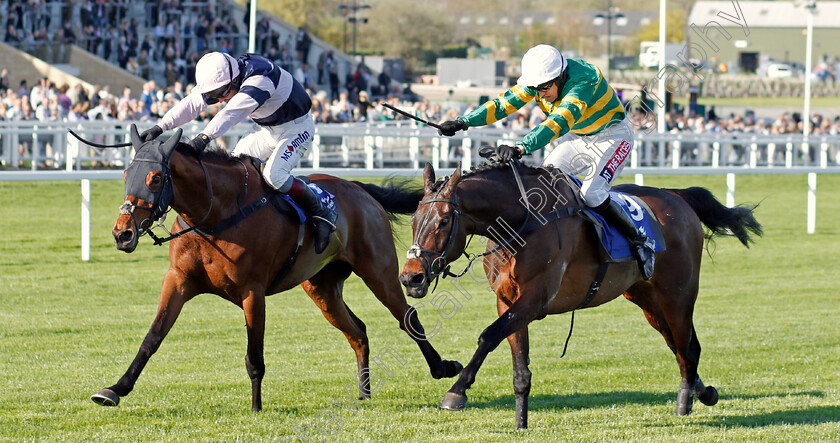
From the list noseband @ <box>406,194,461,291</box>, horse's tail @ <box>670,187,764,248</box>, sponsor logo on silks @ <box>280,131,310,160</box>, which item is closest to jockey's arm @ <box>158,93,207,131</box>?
sponsor logo on silks @ <box>280,131,310,160</box>

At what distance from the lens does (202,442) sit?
17.2 ft

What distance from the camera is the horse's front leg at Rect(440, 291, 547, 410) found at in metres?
5.31

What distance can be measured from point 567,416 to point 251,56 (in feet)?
8.94

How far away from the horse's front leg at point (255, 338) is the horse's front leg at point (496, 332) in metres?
1.06

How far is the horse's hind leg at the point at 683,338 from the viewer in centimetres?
623

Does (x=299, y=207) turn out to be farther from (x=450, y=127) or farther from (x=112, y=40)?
(x=112, y=40)

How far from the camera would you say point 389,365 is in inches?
290

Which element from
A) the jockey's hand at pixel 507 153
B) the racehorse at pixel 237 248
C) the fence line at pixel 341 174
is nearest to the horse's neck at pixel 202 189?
the racehorse at pixel 237 248

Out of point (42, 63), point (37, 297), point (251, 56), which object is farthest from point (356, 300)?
point (42, 63)

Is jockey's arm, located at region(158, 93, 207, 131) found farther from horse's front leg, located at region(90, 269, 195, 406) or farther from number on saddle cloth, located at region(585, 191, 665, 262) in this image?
number on saddle cloth, located at region(585, 191, 665, 262)

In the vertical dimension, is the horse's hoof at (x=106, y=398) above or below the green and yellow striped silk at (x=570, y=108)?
below

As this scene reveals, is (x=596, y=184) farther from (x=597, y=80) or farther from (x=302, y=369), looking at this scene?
(x=302, y=369)

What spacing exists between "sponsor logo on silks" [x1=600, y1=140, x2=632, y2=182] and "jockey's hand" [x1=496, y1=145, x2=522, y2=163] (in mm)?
662

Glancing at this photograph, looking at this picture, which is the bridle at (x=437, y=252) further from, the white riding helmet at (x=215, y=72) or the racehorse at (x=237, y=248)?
the white riding helmet at (x=215, y=72)
